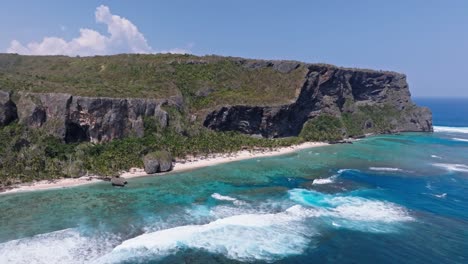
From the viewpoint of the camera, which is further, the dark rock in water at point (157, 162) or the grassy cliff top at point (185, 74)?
the grassy cliff top at point (185, 74)

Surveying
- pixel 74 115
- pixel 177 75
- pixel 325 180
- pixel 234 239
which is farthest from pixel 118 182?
pixel 177 75

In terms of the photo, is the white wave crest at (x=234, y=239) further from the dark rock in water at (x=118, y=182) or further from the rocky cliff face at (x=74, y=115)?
the rocky cliff face at (x=74, y=115)

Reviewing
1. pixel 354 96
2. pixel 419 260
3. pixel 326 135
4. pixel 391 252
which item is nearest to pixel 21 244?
pixel 391 252

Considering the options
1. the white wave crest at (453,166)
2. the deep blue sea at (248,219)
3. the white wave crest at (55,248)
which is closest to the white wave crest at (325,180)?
the deep blue sea at (248,219)

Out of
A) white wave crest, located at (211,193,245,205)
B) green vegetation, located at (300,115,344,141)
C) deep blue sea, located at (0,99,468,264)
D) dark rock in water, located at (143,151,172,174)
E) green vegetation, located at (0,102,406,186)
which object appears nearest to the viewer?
deep blue sea, located at (0,99,468,264)

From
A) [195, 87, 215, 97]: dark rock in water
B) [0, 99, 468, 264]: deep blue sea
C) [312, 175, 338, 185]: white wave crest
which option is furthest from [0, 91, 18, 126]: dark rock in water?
[312, 175, 338, 185]: white wave crest

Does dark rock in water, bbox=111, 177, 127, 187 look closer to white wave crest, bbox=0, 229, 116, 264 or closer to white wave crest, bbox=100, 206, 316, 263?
white wave crest, bbox=0, 229, 116, 264
